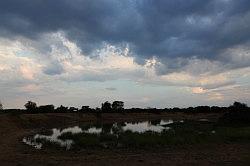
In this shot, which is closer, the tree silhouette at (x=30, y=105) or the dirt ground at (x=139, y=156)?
the dirt ground at (x=139, y=156)

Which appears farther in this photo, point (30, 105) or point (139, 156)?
point (30, 105)

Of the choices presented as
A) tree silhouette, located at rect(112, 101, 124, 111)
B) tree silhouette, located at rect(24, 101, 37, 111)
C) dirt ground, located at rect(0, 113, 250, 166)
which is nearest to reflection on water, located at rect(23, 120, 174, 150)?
dirt ground, located at rect(0, 113, 250, 166)

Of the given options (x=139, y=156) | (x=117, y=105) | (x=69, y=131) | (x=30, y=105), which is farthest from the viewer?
(x=117, y=105)

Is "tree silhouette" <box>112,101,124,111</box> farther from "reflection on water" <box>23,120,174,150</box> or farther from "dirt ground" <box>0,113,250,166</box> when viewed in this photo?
"dirt ground" <box>0,113,250,166</box>

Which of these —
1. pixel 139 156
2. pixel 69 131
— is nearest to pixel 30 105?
pixel 69 131

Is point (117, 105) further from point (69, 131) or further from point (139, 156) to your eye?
point (139, 156)

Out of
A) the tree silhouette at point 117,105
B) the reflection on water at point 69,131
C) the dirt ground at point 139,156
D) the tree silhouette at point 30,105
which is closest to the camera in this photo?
the dirt ground at point 139,156

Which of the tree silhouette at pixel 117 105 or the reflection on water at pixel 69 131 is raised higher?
the tree silhouette at pixel 117 105

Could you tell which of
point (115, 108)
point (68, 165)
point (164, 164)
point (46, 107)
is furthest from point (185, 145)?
point (115, 108)

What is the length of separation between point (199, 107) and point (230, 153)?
125148 mm

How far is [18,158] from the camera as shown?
2303 centimetres

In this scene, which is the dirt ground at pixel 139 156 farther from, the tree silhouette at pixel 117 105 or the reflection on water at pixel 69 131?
the tree silhouette at pixel 117 105

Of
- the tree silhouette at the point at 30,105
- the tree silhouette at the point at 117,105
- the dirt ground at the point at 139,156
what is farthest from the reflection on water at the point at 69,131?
the tree silhouette at the point at 117,105

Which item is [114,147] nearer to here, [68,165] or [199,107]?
[68,165]
